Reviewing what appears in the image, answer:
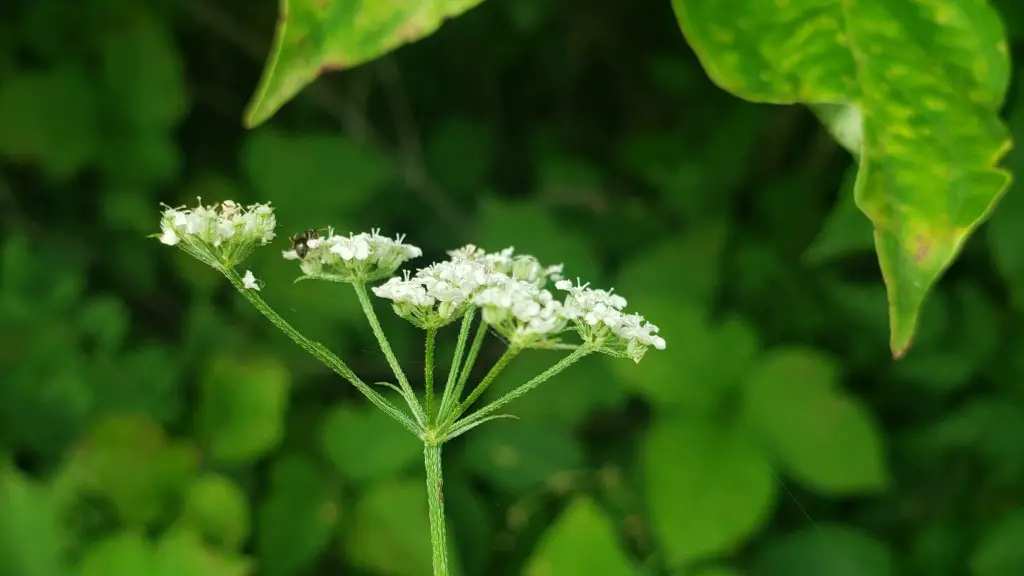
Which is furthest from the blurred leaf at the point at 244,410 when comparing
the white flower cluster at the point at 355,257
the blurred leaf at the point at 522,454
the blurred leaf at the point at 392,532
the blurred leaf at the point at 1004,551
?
the blurred leaf at the point at 1004,551

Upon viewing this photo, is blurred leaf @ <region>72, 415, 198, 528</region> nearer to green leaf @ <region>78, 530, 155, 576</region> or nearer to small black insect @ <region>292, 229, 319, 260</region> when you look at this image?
green leaf @ <region>78, 530, 155, 576</region>

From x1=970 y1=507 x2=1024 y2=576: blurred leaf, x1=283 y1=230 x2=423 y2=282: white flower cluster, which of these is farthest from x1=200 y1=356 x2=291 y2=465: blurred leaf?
x1=970 y1=507 x2=1024 y2=576: blurred leaf

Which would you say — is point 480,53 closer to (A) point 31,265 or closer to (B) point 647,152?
(B) point 647,152

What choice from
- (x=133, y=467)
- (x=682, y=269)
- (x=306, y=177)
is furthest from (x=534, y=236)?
(x=133, y=467)

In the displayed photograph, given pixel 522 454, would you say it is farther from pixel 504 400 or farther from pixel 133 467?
pixel 504 400

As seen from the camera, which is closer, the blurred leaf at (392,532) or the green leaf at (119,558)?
the green leaf at (119,558)

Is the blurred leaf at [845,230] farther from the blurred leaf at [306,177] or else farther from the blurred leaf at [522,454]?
the blurred leaf at [306,177]
